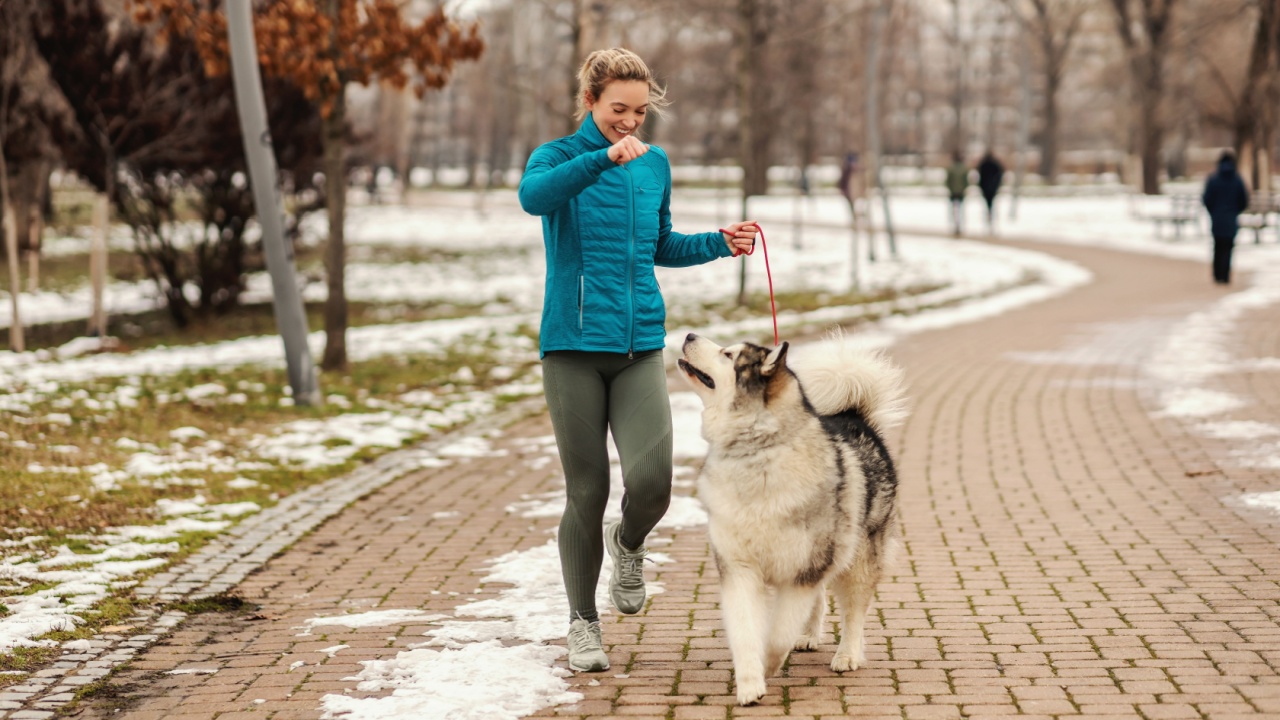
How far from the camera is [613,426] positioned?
15.4ft

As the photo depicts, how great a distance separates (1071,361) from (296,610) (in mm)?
10022

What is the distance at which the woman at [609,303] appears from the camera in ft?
14.8

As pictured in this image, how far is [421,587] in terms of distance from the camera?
630 centimetres

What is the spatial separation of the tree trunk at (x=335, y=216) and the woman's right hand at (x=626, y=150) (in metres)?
9.34

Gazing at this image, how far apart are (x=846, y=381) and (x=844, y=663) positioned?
1007mm

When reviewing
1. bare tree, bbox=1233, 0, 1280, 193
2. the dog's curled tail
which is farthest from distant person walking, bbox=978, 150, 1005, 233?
the dog's curled tail

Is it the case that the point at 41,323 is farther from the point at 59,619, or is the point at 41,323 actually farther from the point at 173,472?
the point at 59,619

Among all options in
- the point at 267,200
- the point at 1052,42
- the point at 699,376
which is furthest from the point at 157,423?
the point at 1052,42

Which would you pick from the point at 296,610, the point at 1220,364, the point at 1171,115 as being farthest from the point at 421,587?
the point at 1171,115

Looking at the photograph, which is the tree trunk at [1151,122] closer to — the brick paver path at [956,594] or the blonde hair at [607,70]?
the brick paver path at [956,594]

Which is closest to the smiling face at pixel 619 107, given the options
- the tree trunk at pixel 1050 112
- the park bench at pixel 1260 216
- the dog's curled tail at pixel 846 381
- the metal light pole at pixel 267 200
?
the dog's curled tail at pixel 846 381

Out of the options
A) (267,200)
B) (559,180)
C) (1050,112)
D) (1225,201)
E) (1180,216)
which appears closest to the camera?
(559,180)

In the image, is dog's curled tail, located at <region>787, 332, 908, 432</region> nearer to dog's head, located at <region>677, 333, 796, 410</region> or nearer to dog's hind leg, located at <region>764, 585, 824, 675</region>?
dog's head, located at <region>677, 333, 796, 410</region>

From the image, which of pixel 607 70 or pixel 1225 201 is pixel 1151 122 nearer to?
pixel 1225 201
